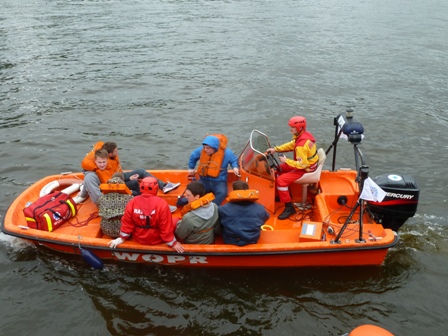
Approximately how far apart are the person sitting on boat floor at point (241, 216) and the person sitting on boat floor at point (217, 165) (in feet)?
3.63

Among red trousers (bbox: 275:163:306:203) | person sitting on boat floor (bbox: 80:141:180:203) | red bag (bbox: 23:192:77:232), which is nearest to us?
red bag (bbox: 23:192:77:232)

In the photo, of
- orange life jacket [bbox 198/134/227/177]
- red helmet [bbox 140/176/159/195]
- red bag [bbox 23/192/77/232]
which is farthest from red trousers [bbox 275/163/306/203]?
red bag [bbox 23/192/77/232]

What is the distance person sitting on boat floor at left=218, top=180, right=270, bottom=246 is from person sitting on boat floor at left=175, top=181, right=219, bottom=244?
6.6 inches

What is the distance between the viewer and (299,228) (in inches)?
285

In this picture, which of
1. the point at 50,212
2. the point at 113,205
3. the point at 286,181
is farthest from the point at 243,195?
the point at 50,212

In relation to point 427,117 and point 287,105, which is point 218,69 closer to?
point 287,105

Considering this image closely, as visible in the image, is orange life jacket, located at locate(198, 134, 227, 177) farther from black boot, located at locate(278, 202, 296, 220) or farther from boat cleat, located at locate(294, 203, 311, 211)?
boat cleat, located at locate(294, 203, 311, 211)

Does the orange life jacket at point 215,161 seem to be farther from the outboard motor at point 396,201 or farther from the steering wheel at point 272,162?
the outboard motor at point 396,201

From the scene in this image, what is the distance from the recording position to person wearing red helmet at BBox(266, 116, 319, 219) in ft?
23.8

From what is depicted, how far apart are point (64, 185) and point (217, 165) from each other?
315cm

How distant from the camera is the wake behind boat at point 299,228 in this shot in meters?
6.48

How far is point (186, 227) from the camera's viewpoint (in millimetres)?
6445

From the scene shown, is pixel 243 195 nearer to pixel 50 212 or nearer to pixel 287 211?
pixel 287 211

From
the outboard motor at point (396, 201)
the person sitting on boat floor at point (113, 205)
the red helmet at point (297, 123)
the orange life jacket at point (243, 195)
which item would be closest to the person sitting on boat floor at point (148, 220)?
the person sitting on boat floor at point (113, 205)
